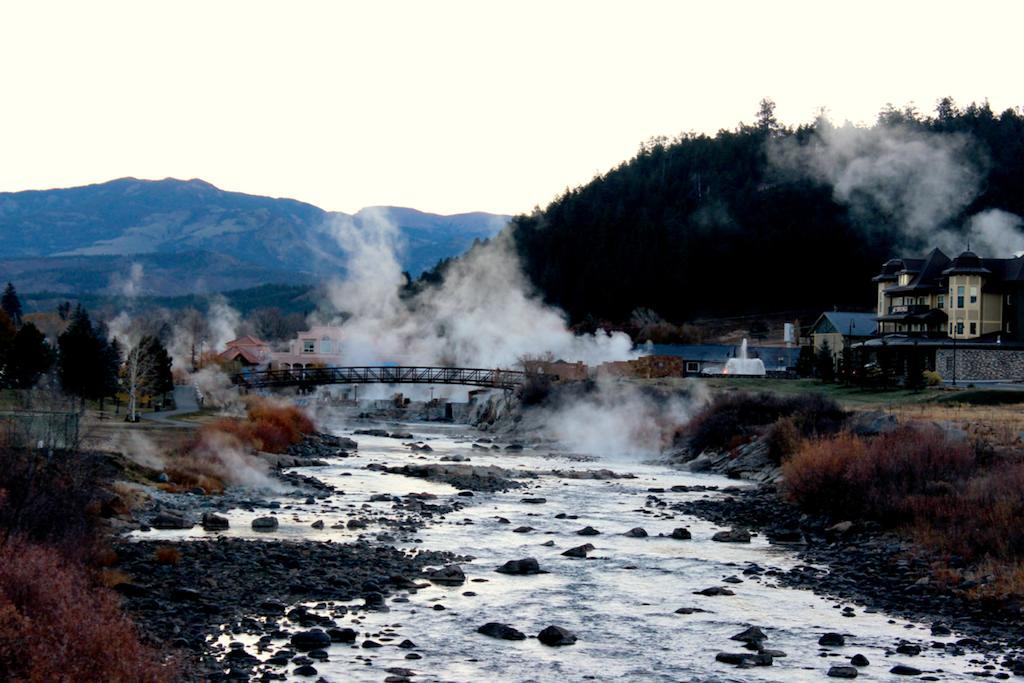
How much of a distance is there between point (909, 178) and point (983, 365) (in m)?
102

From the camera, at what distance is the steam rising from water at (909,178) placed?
155 m

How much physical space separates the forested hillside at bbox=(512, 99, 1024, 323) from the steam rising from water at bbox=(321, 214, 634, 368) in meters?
5.21

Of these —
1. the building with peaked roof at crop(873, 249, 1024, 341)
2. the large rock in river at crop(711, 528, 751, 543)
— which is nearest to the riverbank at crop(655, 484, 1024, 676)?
the large rock in river at crop(711, 528, 751, 543)

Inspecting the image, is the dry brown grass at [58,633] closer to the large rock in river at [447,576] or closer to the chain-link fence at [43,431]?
the large rock in river at [447,576]

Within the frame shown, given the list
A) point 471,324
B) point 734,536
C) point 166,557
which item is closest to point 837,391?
point 734,536

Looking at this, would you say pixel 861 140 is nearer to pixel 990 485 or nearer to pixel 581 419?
pixel 581 419

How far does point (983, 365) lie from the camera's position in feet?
257

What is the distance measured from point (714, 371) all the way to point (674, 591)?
77975 mm

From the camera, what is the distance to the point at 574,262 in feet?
505

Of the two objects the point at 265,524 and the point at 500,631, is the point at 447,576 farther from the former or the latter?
the point at 265,524

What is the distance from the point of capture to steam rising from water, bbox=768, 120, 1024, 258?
155 meters

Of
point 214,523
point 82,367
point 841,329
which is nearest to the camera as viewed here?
point 214,523

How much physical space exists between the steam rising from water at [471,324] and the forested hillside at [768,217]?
17.1 ft

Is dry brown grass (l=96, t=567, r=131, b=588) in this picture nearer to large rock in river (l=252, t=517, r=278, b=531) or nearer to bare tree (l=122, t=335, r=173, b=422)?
large rock in river (l=252, t=517, r=278, b=531)
